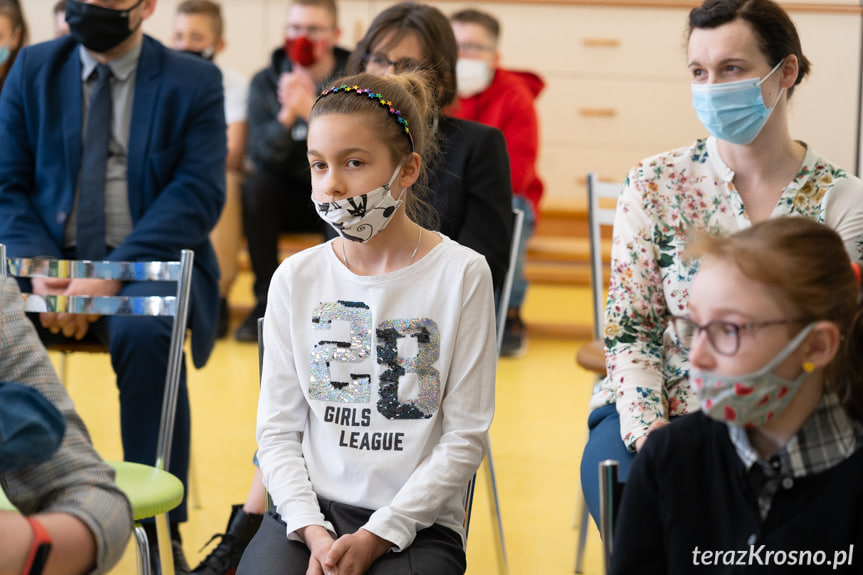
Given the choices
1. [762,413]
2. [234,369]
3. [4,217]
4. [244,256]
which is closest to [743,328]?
[762,413]

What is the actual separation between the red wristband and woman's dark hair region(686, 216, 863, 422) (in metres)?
0.77

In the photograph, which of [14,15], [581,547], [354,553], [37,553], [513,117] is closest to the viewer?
[37,553]

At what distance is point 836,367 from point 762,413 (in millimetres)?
106

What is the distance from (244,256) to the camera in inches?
210

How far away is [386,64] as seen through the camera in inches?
81.1

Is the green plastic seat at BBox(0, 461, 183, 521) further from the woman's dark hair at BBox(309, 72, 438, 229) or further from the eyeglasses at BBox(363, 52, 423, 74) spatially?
the eyeglasses at BBox(363, 52, 423, 74)

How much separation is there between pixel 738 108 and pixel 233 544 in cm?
122

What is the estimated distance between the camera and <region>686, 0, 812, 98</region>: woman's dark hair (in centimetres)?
163

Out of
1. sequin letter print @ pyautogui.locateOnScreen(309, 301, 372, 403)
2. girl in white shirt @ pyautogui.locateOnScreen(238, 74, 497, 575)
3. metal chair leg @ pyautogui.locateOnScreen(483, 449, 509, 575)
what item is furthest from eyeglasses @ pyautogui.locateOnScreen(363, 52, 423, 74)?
metal chair leg @ pyautogui.locateOnScreen(483, 449, 509, 575)

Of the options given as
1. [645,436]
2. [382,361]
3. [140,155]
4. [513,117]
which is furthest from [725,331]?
[513,117]

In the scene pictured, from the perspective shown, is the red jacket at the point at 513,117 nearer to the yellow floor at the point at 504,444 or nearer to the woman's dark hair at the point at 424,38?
the yellow floor at the point at 504,444

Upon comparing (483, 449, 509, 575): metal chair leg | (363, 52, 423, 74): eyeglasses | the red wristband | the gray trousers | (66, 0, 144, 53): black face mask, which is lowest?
(483, 449, 509, 575): metal chair leg

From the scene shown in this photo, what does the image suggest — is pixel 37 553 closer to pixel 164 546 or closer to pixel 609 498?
pixel 609 498

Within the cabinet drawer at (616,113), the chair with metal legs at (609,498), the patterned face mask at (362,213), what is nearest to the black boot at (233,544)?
the patterned face mask at (362,213)
